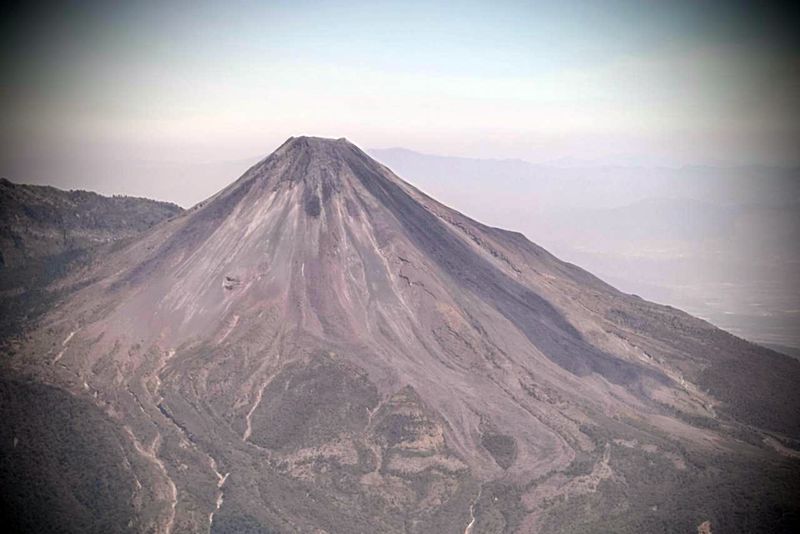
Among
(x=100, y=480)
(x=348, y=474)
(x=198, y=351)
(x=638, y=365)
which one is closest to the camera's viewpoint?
(x=100, y=480)

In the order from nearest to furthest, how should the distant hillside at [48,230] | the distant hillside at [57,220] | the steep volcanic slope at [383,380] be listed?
the steep volcanic slope at [383,380], the distant hillside at [48,230], the distant hillside at [57,220]

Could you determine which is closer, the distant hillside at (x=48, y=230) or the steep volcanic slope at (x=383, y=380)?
the steep volcanic slope at (x=383, y=380)

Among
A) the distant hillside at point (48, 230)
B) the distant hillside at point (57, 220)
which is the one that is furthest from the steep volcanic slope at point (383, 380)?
the distant hillside at point (57, 220)

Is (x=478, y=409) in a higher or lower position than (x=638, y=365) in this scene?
lower

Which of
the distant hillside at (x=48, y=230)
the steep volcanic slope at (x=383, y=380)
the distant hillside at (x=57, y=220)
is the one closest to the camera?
the steep volcanic slope at (x=383, y=380)

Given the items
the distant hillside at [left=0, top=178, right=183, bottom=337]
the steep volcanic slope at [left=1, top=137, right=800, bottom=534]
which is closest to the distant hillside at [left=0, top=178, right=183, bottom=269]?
the distant hillside at [left=0, top=178, right=183, bottom=337]

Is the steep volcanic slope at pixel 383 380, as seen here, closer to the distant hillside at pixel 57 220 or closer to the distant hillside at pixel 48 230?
the distant hillside at pixel 48 230

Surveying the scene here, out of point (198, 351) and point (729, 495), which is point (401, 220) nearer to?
point (198, 351)

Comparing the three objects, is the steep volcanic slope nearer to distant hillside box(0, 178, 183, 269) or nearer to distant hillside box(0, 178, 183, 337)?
distant hillside box(0, 178, 183, 337)

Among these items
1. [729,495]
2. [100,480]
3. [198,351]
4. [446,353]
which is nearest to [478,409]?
[446,353]

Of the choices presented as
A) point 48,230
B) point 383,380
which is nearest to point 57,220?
point 48,230
